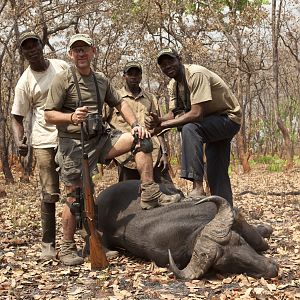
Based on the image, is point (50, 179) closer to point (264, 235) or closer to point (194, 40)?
point (264, 235)

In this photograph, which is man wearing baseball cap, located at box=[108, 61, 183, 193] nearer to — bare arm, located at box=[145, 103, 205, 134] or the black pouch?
bare arm, located at box=[145, 103, 205, 134]

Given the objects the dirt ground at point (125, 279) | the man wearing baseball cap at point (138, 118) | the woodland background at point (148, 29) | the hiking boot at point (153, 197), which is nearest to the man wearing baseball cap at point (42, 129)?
the dirt ground at point (125, 279)

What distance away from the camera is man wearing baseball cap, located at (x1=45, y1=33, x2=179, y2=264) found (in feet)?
17.3

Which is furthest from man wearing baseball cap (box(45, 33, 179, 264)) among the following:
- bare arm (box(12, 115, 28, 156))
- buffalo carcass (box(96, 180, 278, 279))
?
bare arm (box(12, 115, 28, 156))

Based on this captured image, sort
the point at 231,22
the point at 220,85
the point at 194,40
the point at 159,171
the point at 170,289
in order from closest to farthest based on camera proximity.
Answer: the point at 170,289 < the point at 220,85 < the point at 159,171 < the point at 231,22 < the point at 194,40

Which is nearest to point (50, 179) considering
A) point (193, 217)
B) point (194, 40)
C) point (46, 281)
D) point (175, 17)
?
point (46, 281)

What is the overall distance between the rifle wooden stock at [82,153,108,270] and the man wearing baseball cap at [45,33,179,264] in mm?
279

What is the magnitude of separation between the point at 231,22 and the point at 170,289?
615 inches

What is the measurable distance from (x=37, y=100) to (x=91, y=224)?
1.52 m

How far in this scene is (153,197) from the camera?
5.42 meters

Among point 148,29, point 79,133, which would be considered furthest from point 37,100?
point 148,29

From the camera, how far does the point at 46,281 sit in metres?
4.91

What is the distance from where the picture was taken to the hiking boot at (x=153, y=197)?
5.42 metres

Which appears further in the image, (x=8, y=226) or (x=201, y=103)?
(x=8, y=226)
